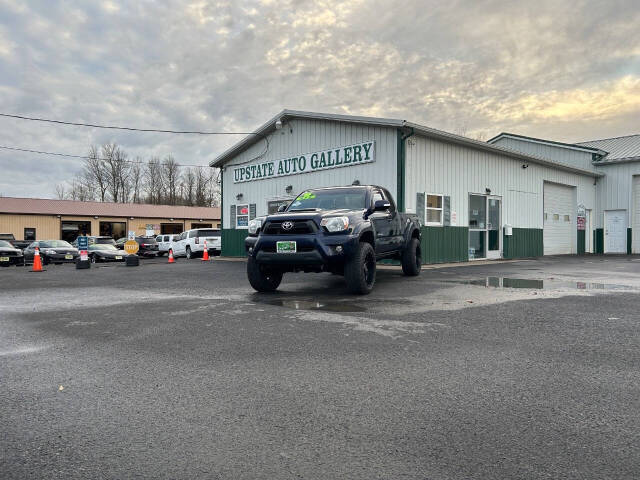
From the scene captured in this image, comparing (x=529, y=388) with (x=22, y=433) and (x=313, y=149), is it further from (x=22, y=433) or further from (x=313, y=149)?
(x=313, y=149)

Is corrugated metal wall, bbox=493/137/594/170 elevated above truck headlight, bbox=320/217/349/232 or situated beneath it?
elevated above

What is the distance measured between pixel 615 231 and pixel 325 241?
2405 cm

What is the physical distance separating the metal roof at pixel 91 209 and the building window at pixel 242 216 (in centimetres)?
2611

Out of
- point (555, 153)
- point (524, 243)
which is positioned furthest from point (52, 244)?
point (555, 153)

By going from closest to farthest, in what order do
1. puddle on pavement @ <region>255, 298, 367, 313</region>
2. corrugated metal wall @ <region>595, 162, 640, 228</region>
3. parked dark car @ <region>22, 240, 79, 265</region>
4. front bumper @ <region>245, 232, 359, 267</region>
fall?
1. puddle on pavement @ <region>255, 298, 367, 313</region>
2. front bumper @ <region>245, 232, 359, 267</region>
3. parked dark car @ <region>22, 240, 79, 265</region>
4. corrugated metal wall @ <region>595, 162, 640, 228</region>

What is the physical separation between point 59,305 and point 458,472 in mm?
7199

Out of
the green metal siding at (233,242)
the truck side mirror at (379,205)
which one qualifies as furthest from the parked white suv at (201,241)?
the truck side mirror at (379,205)

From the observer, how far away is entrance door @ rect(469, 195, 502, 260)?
1773 centimetres

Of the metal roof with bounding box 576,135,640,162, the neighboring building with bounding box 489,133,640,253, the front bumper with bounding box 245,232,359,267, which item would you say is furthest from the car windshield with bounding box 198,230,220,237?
the metal roof with bounding box 576,135,640,162

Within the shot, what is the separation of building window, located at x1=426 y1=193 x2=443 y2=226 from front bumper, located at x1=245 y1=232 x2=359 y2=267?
343 inches

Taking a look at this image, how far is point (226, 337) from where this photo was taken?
16.3ft

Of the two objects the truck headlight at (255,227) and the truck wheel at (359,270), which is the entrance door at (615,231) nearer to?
the truck wheel at (359,270)

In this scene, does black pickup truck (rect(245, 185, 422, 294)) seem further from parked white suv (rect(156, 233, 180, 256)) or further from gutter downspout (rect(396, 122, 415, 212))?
parked white suv (rect(156, 233, 180, 256))

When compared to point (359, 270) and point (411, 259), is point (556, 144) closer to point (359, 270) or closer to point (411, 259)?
point (411, 259)
